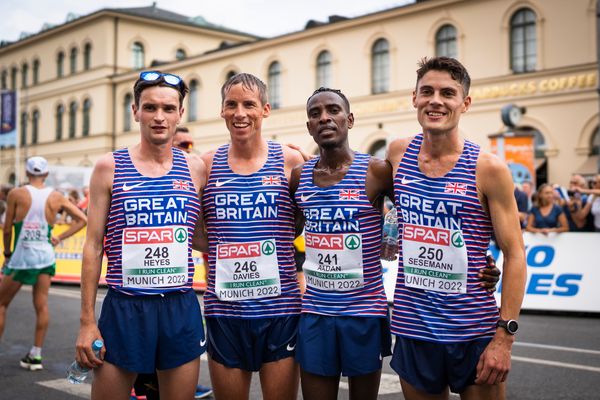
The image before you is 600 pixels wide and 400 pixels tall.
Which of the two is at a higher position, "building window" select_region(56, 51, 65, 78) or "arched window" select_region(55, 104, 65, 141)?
"building window" select_region(56, 51, 65, 78)

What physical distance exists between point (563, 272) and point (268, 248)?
26.9 ft

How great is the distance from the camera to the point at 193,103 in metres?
42.5

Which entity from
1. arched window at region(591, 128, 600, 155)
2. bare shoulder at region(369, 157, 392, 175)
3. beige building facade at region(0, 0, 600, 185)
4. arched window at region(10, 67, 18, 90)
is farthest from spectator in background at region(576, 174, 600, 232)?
arched window at region(10, 67, 18, 90)

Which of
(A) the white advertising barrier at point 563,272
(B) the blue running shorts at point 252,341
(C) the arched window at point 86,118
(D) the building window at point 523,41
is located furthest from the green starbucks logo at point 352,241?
(C) the arched window at point 86,118

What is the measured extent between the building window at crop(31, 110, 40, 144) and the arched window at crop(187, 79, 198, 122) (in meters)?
18.1

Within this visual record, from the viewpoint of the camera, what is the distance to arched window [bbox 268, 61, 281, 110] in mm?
37656

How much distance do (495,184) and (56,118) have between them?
53.8 m

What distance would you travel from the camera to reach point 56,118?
175 ft

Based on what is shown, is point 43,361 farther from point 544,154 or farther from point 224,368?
point 544,154

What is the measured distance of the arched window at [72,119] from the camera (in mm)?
51281

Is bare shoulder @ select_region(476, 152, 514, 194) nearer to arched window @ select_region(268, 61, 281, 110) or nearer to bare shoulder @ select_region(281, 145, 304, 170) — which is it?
bare shoulder @ select_region(281, 145, 304, 170)

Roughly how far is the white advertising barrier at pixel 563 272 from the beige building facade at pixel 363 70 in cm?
1587

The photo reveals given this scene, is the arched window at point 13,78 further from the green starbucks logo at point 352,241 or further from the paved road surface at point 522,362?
the green starbucks logo at point 352,241

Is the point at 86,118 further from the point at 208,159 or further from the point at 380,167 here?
the point at 380,167
